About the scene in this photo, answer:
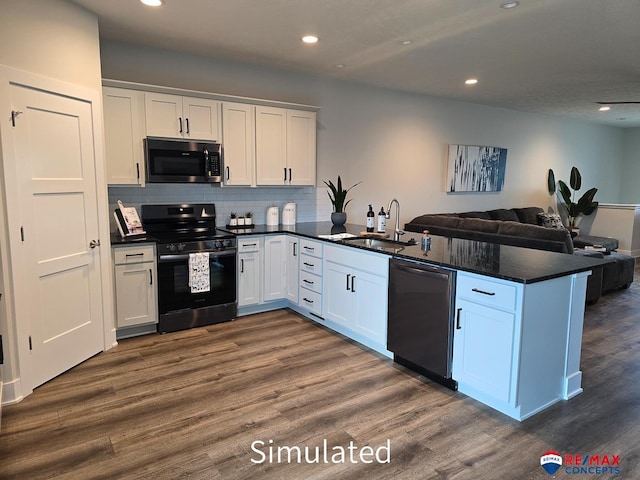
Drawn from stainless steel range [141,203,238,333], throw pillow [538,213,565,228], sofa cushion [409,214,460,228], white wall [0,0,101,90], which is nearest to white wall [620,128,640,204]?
throw pillow [538,213,565,228]

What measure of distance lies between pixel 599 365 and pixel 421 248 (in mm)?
1713

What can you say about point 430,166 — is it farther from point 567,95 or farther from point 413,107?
point 567,95

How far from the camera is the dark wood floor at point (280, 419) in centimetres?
219

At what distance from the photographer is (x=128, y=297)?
381cm

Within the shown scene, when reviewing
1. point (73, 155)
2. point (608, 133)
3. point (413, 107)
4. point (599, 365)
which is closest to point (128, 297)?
point (73, 155)

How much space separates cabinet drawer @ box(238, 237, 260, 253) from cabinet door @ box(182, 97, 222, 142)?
3.46 feet

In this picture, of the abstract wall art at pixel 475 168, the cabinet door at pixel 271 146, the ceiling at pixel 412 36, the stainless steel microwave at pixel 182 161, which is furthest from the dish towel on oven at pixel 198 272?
the abstract wall art at pixel 475 168

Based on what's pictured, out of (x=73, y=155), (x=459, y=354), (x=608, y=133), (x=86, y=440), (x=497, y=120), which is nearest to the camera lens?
(x=86, y=440)

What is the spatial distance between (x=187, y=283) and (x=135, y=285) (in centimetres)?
45

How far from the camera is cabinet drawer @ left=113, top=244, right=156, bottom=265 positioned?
3.72 metres

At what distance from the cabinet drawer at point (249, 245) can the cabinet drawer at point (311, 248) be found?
469 mm

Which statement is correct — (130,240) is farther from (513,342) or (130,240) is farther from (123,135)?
(513,342)

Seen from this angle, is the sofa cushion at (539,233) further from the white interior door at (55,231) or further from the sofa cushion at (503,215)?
the white interior door at (55,231)

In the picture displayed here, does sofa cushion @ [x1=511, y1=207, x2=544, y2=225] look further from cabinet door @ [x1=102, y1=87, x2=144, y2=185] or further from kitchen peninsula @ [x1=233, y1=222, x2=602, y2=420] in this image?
cabinet door @ [x1=102, y1=87, x2=144, y2=185]
